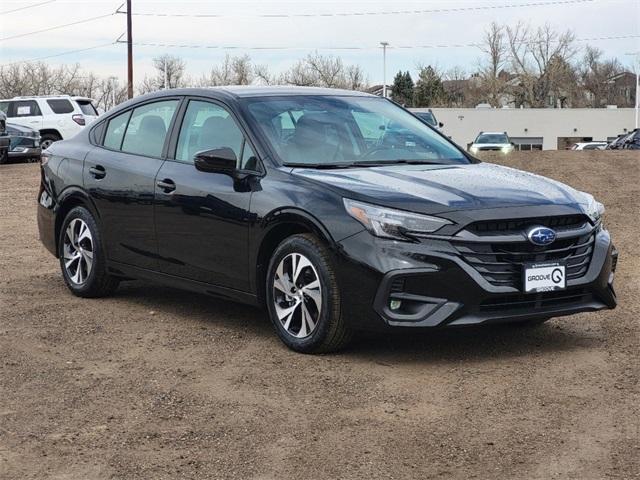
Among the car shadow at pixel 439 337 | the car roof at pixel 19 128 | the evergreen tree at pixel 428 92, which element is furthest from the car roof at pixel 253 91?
the evergreen tree at pixel 428 92

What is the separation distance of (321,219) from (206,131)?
152 centimetres

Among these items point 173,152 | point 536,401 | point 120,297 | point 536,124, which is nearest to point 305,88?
point 173,152

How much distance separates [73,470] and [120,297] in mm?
3910

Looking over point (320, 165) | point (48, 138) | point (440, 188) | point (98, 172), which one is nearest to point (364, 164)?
point (320, 165)

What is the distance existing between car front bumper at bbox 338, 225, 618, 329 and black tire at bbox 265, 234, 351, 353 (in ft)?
0.23

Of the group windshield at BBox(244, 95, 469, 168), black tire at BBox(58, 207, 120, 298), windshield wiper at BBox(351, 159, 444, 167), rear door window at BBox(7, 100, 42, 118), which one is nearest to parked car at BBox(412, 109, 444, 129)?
windshield at BBox(244, 95, 469, 168)

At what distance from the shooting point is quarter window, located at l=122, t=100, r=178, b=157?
7199 mm

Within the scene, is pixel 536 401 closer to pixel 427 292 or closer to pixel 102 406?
pixel 427 292

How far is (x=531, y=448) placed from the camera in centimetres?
428

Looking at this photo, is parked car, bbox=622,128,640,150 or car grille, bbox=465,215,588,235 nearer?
car grille, bbox=465,215,588,235

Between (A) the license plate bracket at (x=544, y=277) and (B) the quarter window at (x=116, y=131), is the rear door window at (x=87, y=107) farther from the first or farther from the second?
(A) the license plate bracket at (x=544, y=277)

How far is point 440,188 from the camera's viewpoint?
5.81 metres

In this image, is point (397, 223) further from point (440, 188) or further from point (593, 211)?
point (593, 211)

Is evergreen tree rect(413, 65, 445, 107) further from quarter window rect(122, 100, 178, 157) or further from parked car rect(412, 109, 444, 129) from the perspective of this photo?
quarter window rect(122, 100, 178, 157)
